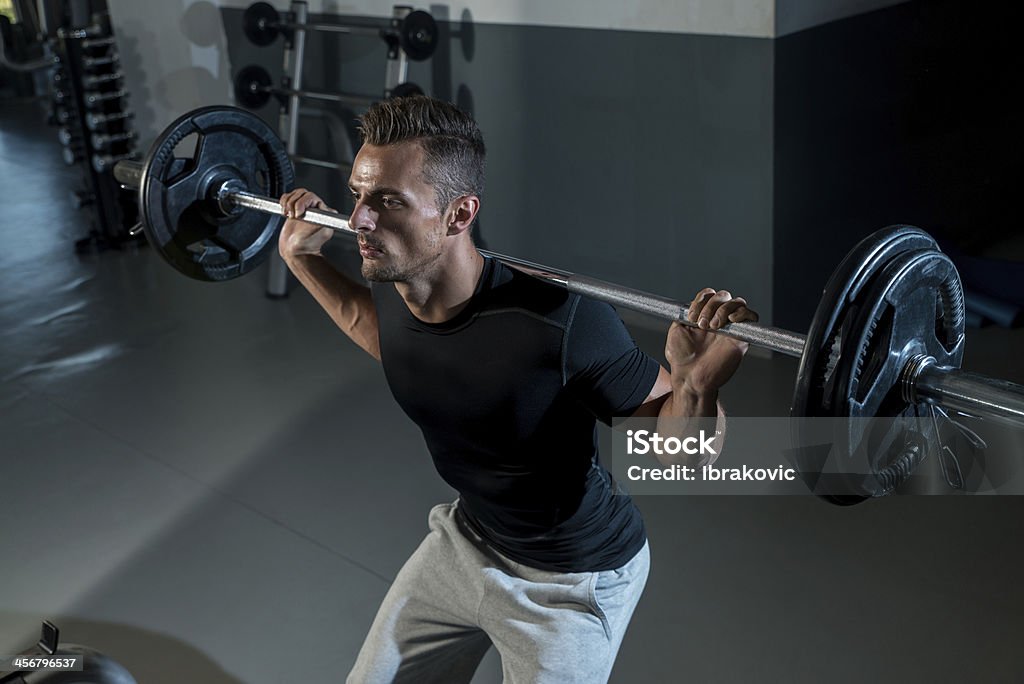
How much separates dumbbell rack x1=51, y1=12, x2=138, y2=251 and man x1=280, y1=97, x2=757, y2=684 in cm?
383

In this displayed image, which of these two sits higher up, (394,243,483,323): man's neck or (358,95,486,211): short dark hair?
(358,95,486,211): short dark hair

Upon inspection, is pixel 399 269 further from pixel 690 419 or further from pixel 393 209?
pixel 690 419

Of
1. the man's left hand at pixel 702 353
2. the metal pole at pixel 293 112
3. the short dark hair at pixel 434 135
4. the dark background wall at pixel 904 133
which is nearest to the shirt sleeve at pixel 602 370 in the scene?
the man's left hand at pixel 702 353

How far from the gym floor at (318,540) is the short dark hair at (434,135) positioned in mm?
1150

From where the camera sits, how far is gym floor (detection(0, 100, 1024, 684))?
7.20 ft

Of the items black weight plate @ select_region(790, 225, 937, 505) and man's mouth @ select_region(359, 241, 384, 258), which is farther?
man's mouth @ select_region(359, 241, 384, 258)

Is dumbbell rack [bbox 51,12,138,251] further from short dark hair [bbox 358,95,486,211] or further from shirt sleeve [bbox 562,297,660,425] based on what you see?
shirt sleeve [bbox 562,297,660,425]

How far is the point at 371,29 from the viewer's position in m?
4.01

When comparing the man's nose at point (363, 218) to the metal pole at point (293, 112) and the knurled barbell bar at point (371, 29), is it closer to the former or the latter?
the knurled barbell bar at point (371, 29)

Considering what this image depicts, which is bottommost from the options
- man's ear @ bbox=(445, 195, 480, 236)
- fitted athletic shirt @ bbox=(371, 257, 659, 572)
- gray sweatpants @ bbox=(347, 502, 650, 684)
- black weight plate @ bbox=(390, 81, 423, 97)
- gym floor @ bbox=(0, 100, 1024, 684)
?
gym floor @ bbox=(0, 100, 1024, 684)

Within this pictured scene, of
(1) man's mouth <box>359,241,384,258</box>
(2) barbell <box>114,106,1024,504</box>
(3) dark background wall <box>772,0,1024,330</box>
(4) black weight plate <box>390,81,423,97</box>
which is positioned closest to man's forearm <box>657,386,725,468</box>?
(2) barbell <box>114,106,1024,504</box>

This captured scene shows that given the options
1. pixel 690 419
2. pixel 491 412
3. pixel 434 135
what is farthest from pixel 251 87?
pixel 690 419

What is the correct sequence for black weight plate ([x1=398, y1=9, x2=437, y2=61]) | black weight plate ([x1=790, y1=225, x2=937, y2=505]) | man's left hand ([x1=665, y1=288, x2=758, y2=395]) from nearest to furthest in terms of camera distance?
black weight plate ([x1=790, y1=225, x2=937, y2=505]) → man's left hand ([x1=665, y1=288, x2=758, y2=395]) → black weight plate ([x1=398, y1=9, x2=437, y2=61])

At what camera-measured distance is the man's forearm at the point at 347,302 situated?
179cm
